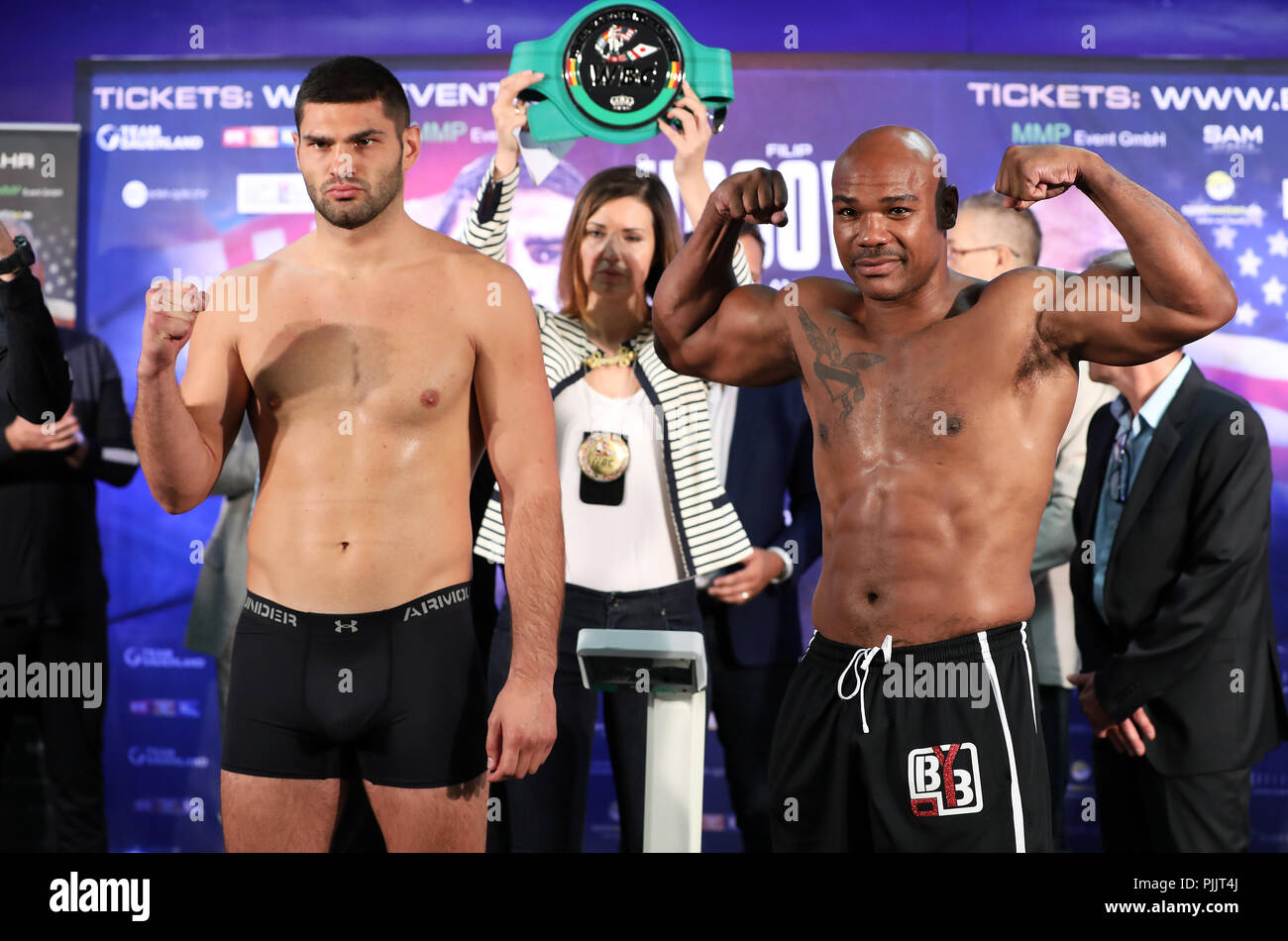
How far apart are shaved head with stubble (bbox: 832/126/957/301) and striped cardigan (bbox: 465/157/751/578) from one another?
0.82 m

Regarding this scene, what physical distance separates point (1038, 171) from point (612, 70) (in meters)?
1.20

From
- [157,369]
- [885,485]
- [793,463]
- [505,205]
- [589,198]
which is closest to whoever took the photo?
[157,369]

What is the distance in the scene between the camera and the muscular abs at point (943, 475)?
2.19 metres

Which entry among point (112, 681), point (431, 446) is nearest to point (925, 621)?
point (431, 446)

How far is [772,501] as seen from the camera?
3488 millimetres

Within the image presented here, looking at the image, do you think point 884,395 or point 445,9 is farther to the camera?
point 445,9

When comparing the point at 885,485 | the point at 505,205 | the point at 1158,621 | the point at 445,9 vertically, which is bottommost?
the point at 1158,621

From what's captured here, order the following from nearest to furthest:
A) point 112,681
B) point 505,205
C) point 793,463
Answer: point 505,205 < point 793,463 < point 112,681

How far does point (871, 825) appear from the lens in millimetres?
2139

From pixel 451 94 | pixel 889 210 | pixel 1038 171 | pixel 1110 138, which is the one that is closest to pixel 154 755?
pixel 451 94

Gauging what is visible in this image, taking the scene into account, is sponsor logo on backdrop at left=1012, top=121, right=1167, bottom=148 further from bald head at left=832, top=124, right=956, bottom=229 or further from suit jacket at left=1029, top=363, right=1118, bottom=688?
bald head at left=832, top=124, right=956, bottom=229

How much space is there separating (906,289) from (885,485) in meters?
0.37

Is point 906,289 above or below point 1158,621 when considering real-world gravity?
above

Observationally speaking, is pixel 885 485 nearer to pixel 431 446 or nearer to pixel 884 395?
pixel 884 395
